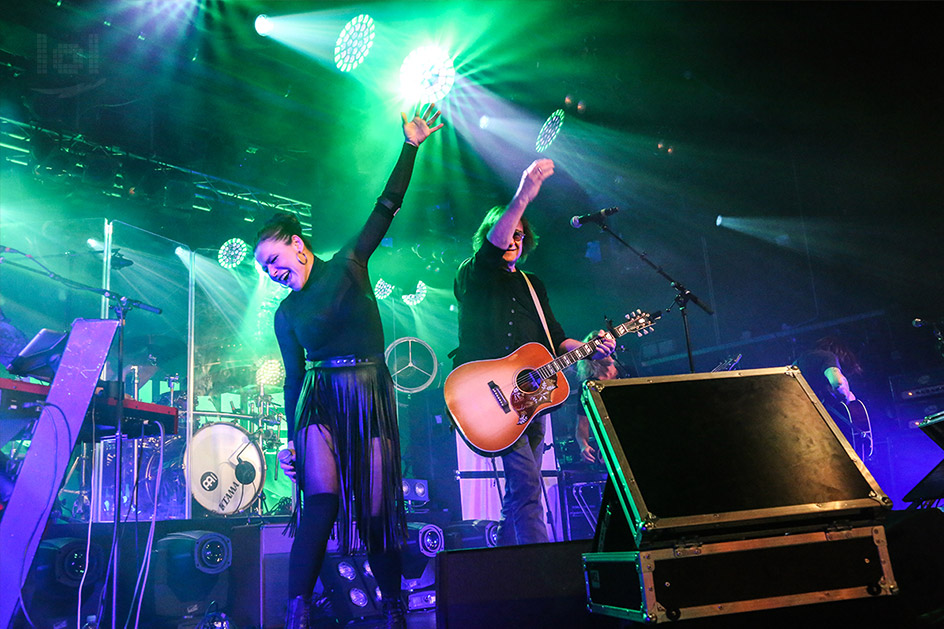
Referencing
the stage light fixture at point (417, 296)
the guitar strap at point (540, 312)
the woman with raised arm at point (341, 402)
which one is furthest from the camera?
the stage light fixture at point (417, 296)

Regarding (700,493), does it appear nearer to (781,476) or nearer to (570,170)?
(781,476)

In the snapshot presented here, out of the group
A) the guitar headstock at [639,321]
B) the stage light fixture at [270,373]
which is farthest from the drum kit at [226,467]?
the guitar headstock at [639,321]

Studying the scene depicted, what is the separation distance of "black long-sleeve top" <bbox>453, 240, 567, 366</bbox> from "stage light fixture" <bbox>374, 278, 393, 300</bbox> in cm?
623

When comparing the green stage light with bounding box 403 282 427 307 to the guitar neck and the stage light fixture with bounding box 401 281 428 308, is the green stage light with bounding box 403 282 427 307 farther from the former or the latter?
the guitar neck

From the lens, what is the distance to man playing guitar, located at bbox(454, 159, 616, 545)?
3.32m

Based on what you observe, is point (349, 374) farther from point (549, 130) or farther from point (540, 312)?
point (549, 130)

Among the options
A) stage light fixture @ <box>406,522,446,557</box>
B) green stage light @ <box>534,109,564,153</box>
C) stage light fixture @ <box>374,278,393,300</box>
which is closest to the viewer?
stage light fixture @ <box>406,522,446,557</box>

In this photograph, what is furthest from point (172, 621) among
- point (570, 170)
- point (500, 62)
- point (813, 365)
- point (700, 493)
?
point (813, 365)

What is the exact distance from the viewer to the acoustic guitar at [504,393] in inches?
134

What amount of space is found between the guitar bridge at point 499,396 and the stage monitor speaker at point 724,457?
1282 mm

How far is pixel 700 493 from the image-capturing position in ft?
6.24

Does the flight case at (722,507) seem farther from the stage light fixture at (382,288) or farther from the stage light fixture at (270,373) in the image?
the stage light fixture at (382,288)

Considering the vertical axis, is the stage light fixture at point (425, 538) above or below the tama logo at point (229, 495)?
below

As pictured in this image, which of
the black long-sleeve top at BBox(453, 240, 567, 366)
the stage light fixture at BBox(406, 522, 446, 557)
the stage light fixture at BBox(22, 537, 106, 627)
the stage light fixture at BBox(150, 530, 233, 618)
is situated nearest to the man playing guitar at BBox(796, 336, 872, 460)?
the stage light fixture at BBox(406, 522, 446, 557)
